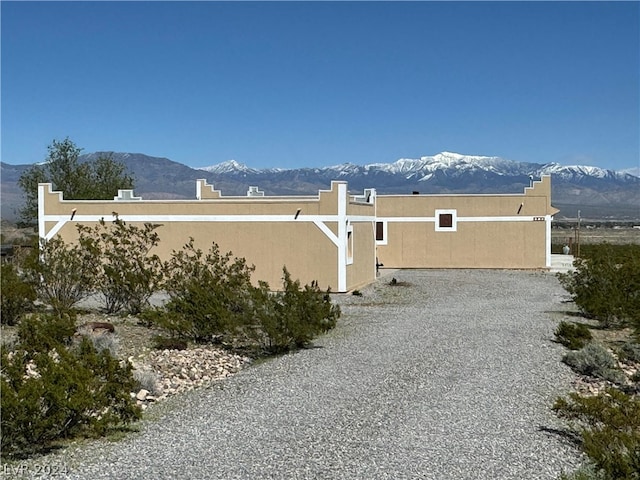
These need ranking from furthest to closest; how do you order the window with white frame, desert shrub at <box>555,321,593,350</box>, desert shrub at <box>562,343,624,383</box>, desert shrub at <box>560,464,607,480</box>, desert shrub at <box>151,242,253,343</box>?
the window with white frame → desert shrub at <box>555,321,593,350</box> → desert shrub at <box>151,242,253,343</box> → desert shrub at <box>562,343,624,383</box> → desert shrub at <box>560,464,607,480</box>

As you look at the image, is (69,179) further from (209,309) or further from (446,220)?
(209,309)

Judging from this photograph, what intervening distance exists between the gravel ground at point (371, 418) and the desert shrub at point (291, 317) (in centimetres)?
34

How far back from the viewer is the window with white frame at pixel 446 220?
3422 cm

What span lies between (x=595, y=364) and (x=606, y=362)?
0.27 m

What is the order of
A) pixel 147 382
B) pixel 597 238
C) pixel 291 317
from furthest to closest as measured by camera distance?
pixel 597 238, pixel 291 317, pixel 147 382

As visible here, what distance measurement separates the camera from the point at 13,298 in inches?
618

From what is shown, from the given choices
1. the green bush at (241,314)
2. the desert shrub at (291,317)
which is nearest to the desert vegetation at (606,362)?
the desert shrub at (291,317)

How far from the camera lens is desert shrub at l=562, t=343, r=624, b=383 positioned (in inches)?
472

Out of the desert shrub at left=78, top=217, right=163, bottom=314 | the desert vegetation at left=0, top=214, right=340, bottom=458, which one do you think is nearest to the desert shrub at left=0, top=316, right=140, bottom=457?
the desert vegetation at left=0, top=214, right=340, bottom=458

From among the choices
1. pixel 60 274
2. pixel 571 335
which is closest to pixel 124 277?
pixel 60 274

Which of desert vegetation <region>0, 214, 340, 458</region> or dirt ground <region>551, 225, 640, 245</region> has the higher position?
desert vegetation <region>0, 214, 340, 458</region>

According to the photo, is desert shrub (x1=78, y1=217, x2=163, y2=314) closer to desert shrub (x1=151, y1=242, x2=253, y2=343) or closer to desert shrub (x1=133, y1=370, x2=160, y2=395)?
desert shrub (x1=151, y1=242, x2=253, y2=343)

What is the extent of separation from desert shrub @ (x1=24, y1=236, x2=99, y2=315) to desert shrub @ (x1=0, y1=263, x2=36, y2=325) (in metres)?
0.47

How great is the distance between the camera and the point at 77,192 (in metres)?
39.3
